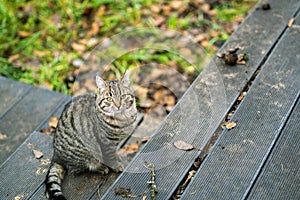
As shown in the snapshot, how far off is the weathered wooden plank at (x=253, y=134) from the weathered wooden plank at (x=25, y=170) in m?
1.05

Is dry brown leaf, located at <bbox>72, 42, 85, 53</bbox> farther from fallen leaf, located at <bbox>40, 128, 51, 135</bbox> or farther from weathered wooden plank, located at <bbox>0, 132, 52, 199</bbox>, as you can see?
weathered wooden plank, located at <bbox>0, 132, 52, 199</bbox>

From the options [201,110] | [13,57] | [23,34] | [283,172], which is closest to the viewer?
[283,172]

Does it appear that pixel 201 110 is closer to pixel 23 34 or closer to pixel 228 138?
pixel 228 138

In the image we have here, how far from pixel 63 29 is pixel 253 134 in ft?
10.2

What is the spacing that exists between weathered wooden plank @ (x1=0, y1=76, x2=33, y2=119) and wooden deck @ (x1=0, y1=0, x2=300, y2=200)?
16cm

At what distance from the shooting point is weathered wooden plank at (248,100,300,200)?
7.22 ft

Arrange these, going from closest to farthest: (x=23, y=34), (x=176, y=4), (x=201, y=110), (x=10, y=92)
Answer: (x=201, y=110) → (x=10, y=92) → (x=23, y=34) → (x=176, y=4)

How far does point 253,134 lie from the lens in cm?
254

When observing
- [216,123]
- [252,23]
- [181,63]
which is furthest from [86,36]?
[216,123]

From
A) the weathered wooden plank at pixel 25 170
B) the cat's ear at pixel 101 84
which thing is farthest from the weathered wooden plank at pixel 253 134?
the weathered wooden plank at pixel 25 170

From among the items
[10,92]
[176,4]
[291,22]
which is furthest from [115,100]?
[176,4]

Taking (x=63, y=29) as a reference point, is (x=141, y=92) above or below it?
below

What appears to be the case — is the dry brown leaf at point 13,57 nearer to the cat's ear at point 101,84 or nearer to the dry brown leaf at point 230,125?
the cat's ear at point 101,84

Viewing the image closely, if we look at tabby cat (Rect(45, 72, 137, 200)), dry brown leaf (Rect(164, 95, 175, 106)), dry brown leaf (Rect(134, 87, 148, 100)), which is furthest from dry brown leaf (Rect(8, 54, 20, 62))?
tabby cat (Rect(45, 72, 137, 200))
